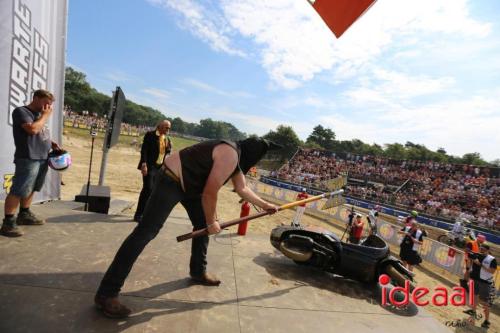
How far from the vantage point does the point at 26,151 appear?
12.0ft

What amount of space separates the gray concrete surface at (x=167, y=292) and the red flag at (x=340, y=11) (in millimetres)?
3067

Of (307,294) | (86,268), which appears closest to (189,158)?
(86,268)

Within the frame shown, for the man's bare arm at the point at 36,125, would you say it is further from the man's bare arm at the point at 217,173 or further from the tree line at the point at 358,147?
the tree line at the point at 358,147

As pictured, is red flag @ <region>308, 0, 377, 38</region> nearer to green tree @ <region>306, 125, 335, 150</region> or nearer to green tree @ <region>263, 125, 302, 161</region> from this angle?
green tree @ <region>263, 125, 302, 161</region>

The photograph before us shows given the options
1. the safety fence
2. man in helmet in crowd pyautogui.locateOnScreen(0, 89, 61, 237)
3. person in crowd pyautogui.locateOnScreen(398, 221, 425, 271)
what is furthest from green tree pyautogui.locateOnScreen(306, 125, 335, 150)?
man in helmet in crowd pyautogui.locateOnScreen(0, 89, 61, 237)

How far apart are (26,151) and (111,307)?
241 cm

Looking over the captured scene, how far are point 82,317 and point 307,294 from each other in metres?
2.40

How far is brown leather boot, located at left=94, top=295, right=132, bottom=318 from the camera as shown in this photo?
2.45 meters

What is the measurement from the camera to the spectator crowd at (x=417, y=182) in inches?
964

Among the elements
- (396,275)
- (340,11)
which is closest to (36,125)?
(340,11)

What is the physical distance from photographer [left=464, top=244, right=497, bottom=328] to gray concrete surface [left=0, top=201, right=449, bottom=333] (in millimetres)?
5095

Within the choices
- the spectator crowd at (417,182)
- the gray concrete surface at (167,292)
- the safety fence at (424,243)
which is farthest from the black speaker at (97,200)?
the spectator crowd at (417,182)

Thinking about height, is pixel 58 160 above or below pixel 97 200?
above

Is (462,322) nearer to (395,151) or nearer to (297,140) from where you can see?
(297,140)
